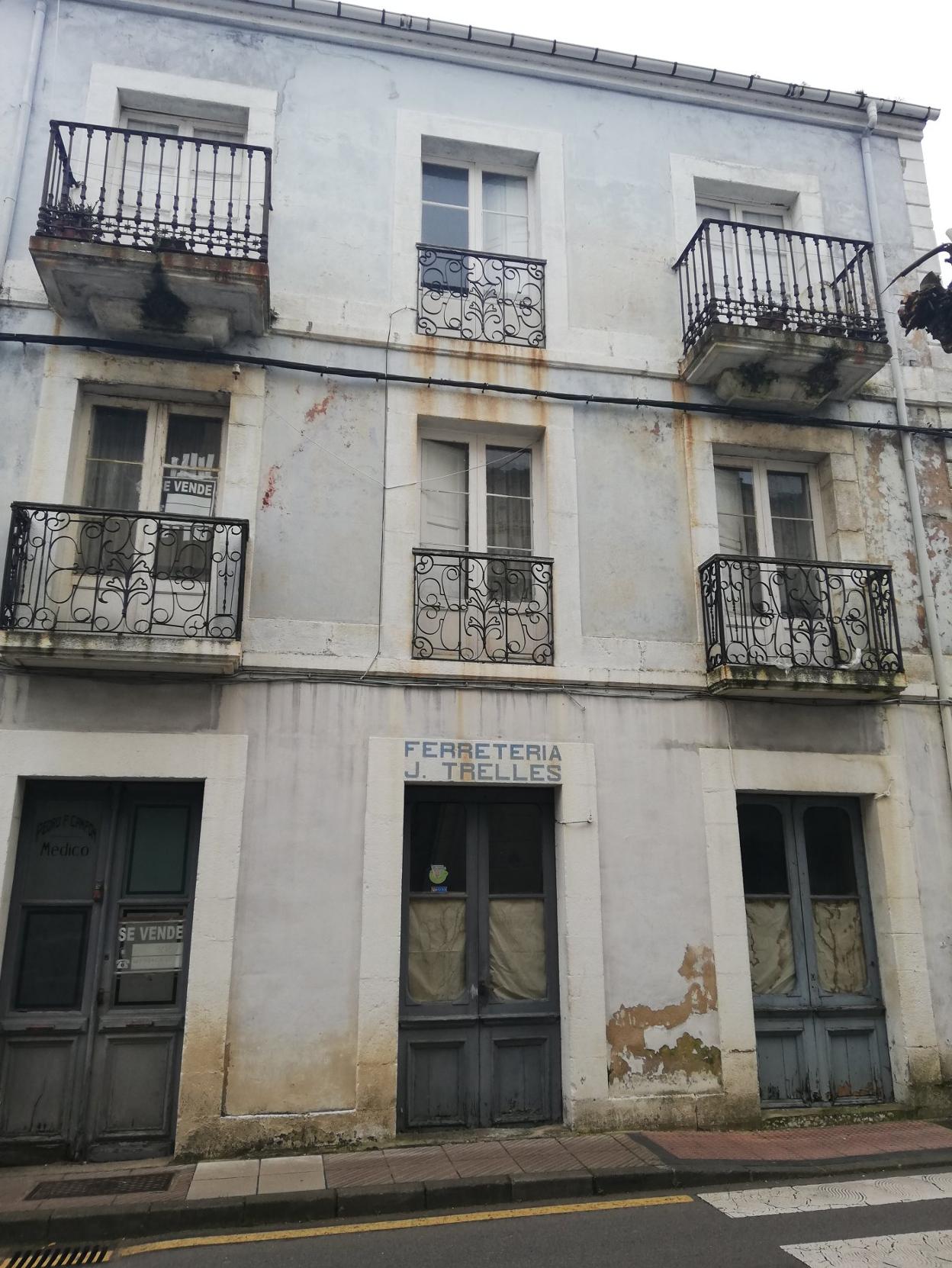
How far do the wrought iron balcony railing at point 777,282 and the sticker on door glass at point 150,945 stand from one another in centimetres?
674

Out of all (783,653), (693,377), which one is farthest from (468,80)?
(783,653)

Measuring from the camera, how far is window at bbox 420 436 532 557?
26.1ft

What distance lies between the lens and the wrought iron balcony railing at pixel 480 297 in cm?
824

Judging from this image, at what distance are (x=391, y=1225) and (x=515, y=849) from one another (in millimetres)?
2895

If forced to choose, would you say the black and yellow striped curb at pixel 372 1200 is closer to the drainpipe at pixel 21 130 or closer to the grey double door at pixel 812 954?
the grey double door at pixel 812 954

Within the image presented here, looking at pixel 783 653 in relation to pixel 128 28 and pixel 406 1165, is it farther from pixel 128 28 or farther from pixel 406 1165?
pixel 128 28

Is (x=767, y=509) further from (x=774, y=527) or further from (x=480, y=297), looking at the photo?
(x=480, y=297)

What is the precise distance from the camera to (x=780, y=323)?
8383mm

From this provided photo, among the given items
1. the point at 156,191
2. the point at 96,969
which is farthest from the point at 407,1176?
the point at 156,191

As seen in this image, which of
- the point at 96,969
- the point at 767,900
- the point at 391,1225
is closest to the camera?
the point at 391,1225

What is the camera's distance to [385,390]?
7.88 metres

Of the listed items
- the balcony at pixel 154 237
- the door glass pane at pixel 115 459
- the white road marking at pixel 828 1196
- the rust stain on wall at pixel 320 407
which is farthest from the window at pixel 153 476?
the white road marking at pixel 828 1196

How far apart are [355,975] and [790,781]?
3986 mm

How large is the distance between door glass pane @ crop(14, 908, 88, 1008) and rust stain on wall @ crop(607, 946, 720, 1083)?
13.2 feet
